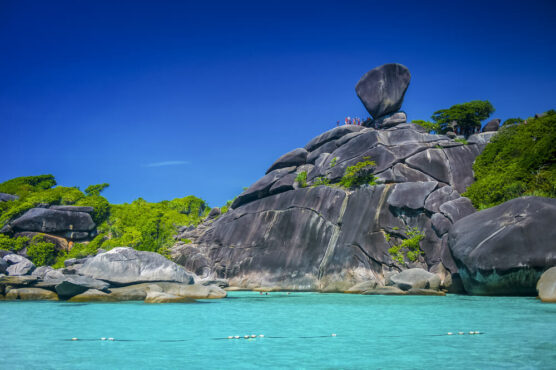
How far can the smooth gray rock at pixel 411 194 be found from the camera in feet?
100

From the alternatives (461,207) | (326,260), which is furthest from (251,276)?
(461,207)

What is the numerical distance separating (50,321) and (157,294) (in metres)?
7.37

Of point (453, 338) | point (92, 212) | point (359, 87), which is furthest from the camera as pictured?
point (92, 212)

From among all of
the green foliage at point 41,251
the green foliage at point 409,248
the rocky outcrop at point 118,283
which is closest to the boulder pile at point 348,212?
the green foliage at point 409,248

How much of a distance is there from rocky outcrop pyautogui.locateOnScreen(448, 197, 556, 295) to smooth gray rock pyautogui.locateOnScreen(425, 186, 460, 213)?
6.61 meters

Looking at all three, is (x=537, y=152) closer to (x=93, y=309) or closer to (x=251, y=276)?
(x=251, y=276)

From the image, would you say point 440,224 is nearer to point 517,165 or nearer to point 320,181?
point 517,165

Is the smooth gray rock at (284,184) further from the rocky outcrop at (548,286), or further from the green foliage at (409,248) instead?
the rocky outcrop at (548,286)

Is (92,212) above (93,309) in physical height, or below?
above

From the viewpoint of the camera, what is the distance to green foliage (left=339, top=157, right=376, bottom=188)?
34.5 m

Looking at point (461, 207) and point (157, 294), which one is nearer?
point (157, 294)

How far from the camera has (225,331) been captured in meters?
11.4

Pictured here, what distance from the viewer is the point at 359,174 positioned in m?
35.1

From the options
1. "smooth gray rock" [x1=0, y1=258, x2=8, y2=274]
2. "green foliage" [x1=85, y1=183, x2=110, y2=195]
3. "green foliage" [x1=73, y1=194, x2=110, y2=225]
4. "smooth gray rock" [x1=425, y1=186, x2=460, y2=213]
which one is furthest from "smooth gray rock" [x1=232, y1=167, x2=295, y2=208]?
"green foliage" [x1=85, y1=183, x2=110, y2=195]
